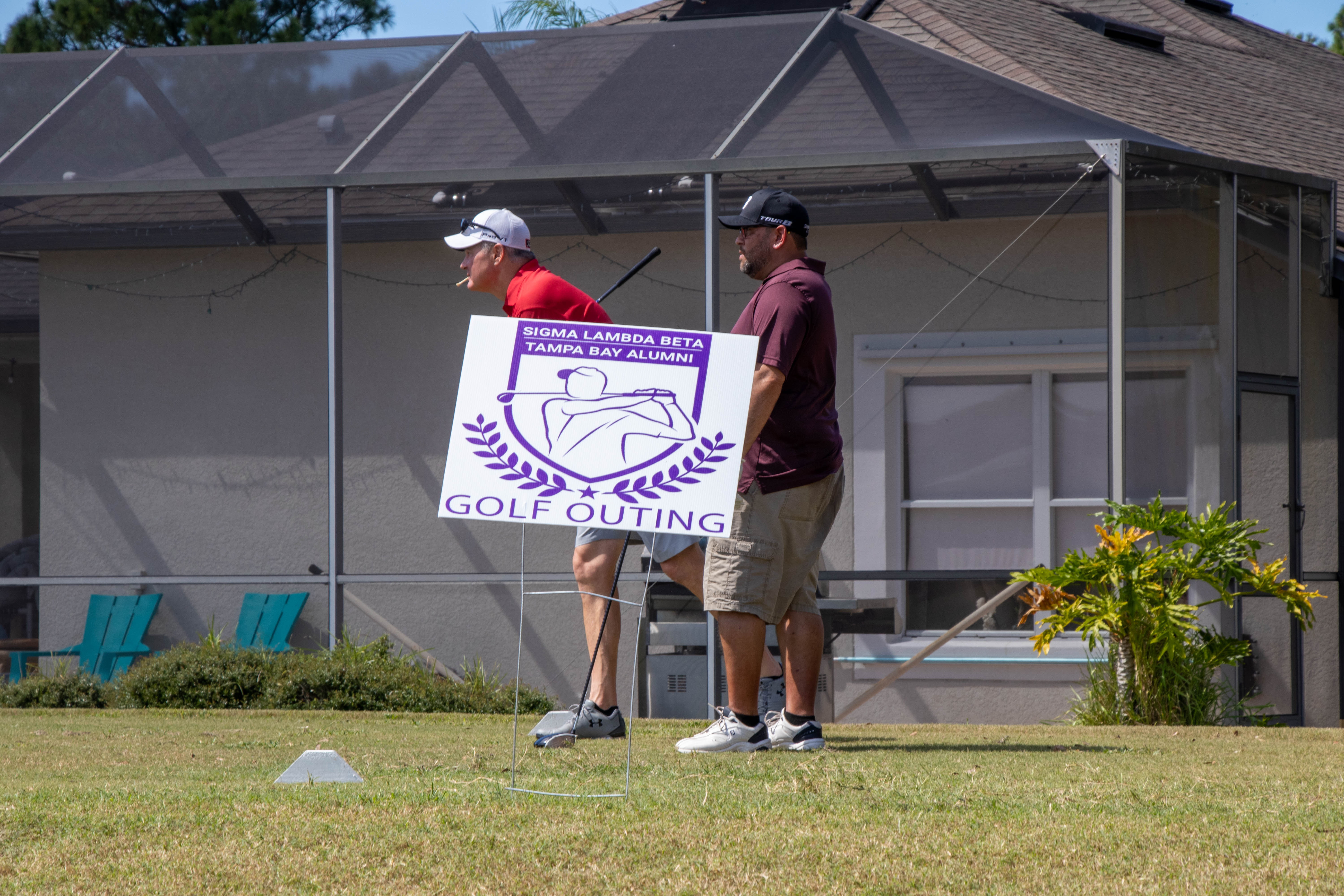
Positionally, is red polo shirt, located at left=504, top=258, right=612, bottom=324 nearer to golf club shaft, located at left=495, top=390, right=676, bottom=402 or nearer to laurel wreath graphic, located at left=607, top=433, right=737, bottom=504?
golf club shaft, located at left=495, top=390, right=676, bottom=402

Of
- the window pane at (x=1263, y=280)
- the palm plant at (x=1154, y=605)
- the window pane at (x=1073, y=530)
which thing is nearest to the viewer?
the palm plant at (x=1154, y=605)

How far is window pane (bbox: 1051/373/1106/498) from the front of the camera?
29.9 ft

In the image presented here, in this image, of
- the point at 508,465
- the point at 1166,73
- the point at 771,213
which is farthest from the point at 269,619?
the point at 1166,73

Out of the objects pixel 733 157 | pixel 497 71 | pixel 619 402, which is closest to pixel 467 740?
pixel 619 402

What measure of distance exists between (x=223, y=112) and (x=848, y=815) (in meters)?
6.68

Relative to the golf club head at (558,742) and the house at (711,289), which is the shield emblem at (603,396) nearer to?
the golf club head at (558,742)

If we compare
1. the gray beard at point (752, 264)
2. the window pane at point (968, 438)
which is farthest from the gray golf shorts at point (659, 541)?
the window pane at point (968, 438)

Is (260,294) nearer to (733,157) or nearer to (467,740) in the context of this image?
(733,157)

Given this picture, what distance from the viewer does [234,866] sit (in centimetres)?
254

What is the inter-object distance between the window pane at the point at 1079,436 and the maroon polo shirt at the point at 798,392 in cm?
522

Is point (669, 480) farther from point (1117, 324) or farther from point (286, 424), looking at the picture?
point (286, 424)

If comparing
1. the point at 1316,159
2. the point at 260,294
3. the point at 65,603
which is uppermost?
the point at 1316,159

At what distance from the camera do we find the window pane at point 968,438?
9.23 meters

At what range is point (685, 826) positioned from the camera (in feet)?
9.27
